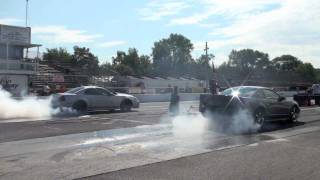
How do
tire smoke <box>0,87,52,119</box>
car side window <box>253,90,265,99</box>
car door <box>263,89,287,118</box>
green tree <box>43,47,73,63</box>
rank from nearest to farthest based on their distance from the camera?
car side window <box>253,90,265,99</box> → car door <box>263,89,287,118</box> → tire smoke <box>0,87,52,119</box> → green tree <box>43,47,73,63</box>

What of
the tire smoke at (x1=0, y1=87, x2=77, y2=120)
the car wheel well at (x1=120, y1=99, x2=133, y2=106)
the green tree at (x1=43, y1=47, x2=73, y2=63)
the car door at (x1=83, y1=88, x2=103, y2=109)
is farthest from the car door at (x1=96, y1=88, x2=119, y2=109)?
the green tree at (x1=43, y1=47, x2=73, y2=63)

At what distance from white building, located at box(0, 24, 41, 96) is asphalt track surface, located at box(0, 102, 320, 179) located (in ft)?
110

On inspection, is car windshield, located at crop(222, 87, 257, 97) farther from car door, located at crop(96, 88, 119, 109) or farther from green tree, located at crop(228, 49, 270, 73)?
green tree, located at crop(228, 49, 270, 73)

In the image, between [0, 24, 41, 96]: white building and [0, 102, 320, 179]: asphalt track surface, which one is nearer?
[0, 102, 320, 179]: asphalt track surface

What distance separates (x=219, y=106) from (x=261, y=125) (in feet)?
5.08

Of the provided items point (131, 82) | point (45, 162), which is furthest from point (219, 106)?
point (131, 82)

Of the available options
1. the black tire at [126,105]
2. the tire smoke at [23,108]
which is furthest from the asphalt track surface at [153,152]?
the black tire at [126,105]

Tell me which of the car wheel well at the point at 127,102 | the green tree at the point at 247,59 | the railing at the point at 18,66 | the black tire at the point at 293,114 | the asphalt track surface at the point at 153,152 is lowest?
the asphalt track surface at the point at 153,152

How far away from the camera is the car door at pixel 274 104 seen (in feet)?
55.4

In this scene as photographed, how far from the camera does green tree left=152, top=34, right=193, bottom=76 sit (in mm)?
131125

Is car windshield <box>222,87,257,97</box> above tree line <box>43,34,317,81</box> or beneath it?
beneath

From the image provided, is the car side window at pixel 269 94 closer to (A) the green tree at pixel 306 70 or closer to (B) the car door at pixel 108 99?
(B) the car door at pixel 108 99

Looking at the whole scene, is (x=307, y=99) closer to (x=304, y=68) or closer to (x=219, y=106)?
(x=219, y=106)

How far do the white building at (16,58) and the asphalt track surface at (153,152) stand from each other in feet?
110
